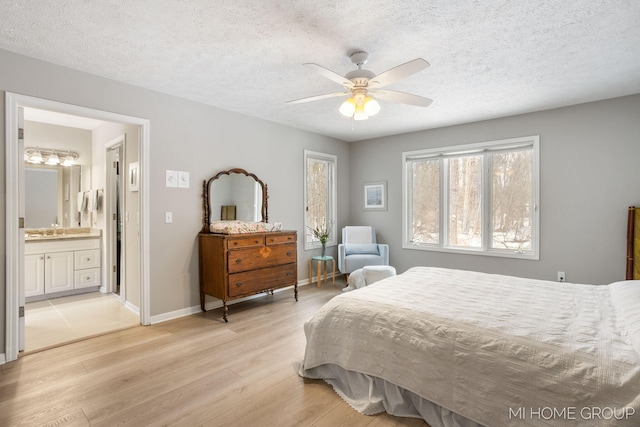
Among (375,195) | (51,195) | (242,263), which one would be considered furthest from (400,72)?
(51,195)

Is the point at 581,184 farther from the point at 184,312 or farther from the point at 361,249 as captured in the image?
the point at 184,312

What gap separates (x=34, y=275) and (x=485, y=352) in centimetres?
525

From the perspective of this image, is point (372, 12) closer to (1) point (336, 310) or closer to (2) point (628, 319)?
(1) point (336, 310)

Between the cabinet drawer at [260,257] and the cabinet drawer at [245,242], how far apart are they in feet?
0.18

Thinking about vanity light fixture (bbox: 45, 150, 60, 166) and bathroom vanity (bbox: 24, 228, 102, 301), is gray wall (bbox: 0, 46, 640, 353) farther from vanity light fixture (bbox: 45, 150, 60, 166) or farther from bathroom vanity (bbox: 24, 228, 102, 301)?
vanity light fixture (bbox: 45, 150, 60, 166)

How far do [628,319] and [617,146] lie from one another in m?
2.89

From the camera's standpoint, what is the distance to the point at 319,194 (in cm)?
547

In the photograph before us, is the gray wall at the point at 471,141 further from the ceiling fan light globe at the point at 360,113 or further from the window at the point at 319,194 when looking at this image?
the ceiling fan light globe at the point at 360,113

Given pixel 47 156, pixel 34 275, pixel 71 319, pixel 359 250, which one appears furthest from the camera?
pixel 359 250

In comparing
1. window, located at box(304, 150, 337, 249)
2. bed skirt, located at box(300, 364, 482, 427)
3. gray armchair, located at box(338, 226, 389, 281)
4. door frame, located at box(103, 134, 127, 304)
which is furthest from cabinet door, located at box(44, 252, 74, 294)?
bed skirt, located at box(300, 364, 482, 427)

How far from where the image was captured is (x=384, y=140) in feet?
18.0

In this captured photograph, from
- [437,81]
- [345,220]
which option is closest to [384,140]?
[345,220]

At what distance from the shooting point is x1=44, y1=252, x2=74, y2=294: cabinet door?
429cm

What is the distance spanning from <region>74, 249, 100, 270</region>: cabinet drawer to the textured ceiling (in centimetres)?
283
